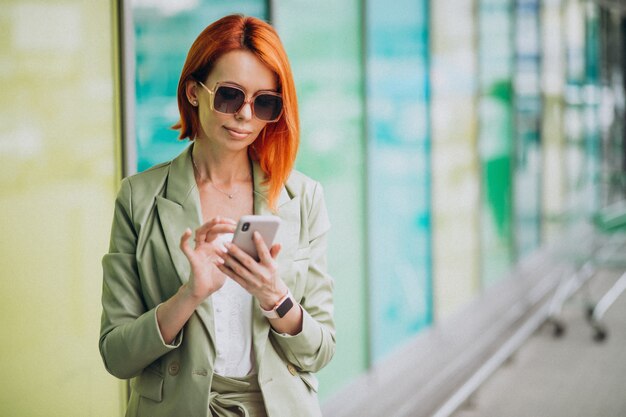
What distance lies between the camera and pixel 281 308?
177 cm

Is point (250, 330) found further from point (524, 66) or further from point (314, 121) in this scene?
point (524, 66)

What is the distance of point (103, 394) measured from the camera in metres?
2.64

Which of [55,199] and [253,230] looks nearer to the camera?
[253,230]

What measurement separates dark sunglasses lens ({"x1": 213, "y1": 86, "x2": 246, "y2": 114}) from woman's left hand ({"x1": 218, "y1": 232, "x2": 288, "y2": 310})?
31 centimetres

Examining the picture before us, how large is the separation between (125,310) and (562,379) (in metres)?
4.45

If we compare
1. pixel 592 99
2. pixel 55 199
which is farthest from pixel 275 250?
pixel 592 99

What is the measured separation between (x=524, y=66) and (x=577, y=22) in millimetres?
3468

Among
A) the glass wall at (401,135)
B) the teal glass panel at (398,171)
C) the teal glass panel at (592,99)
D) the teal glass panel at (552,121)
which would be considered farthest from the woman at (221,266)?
the teal glass panel at (592,99)

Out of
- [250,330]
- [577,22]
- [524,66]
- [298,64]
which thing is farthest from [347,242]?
[577,22]

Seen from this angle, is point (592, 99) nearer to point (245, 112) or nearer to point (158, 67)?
point (158, 67)

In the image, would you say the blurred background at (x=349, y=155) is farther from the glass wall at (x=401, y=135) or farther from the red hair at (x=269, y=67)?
the red hair at (x=269, y=67)

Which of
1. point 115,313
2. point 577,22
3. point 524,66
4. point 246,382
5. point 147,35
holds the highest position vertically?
point 577,22

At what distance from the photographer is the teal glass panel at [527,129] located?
8.55m

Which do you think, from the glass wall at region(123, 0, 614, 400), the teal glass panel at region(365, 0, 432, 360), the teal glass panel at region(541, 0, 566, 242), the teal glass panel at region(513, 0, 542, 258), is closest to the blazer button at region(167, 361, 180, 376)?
the glass wall at region(123, 0, 614, 400)
